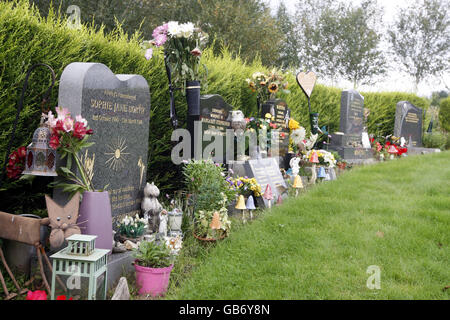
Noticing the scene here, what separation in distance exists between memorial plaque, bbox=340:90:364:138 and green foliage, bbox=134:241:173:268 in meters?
8.54

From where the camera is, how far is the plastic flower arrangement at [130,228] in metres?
4.09

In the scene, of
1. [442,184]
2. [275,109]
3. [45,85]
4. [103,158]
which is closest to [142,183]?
[103,158]

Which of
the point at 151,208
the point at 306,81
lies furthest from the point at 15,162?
the point at 306,81

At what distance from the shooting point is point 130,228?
13.4 feet

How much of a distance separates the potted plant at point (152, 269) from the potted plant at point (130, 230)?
0.55 meters

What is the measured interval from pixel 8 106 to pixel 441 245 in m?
5.03

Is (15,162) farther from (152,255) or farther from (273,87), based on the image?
(273,87)

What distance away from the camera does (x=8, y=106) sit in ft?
13.8

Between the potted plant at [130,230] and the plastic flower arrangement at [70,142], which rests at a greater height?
the plastic flower arrangement at [70,142]

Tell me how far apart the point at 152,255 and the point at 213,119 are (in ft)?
A: 10.7

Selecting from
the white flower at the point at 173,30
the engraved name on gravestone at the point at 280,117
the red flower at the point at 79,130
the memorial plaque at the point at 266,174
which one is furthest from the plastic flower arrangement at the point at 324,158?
the red flower at the point at 79,130

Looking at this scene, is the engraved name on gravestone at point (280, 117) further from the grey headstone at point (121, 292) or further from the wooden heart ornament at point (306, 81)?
the grey headstone at point (121, 292)

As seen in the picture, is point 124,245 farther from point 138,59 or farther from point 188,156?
point 138,59

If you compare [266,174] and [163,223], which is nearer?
[163,223]
